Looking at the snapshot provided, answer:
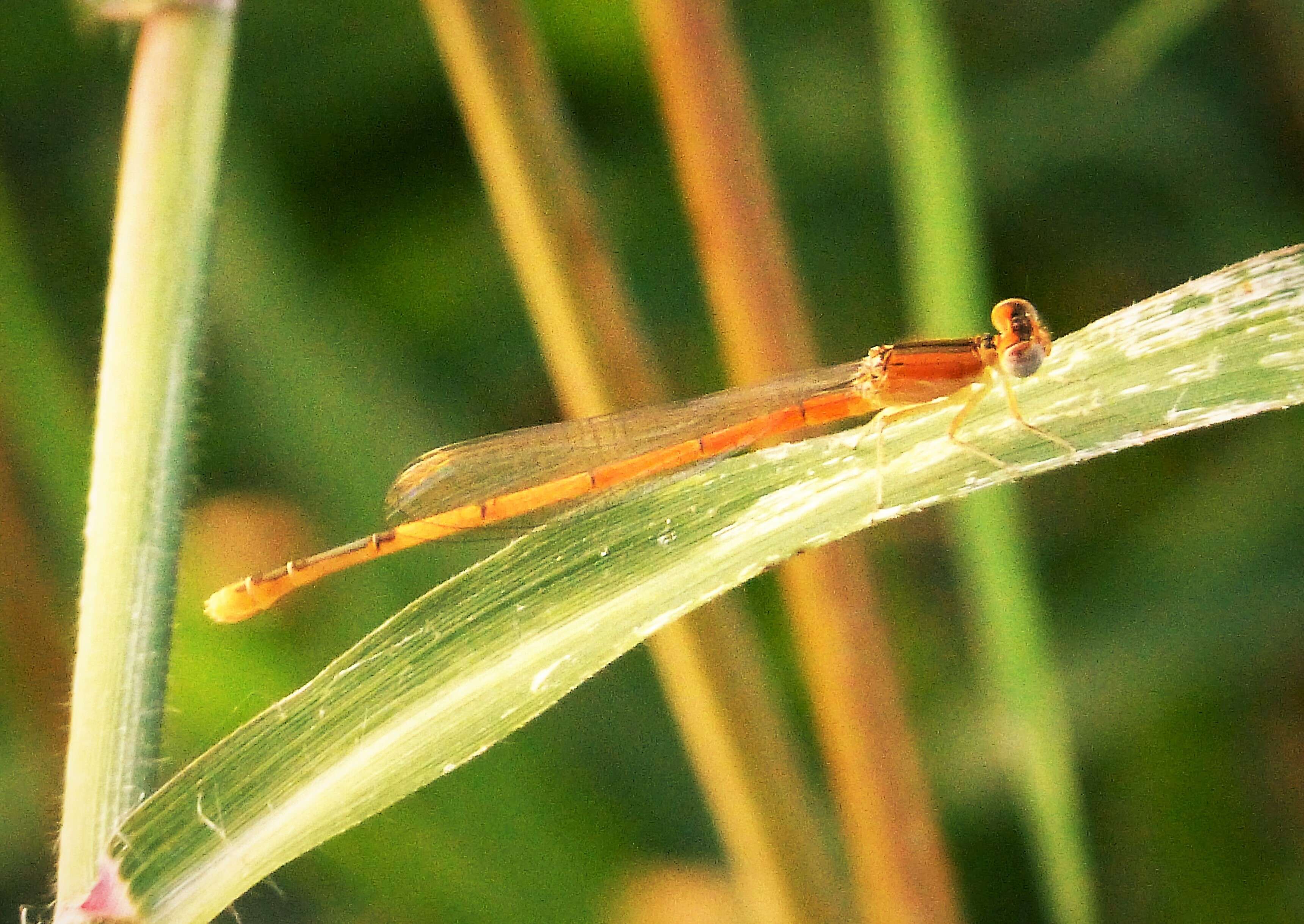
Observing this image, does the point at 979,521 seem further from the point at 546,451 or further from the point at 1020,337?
the point at 546,451

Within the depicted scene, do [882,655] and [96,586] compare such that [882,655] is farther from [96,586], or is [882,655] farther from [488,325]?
[488,325]

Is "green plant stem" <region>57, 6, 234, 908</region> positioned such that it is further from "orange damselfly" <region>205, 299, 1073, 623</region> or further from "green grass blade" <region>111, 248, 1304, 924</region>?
"orange damselfly" <region>205, 299, 1073, 623</region>

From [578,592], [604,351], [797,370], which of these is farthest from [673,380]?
[578,592]

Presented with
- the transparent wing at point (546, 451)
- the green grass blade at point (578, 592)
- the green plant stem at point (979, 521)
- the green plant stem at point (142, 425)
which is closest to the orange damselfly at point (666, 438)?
the transparent wing at point (546, 451)

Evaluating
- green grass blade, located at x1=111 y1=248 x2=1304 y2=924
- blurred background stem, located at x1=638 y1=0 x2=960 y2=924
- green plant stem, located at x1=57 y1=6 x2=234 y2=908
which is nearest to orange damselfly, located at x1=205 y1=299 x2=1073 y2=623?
blurred background stem, located at x1=638 y1=0 x2=960 y2=924

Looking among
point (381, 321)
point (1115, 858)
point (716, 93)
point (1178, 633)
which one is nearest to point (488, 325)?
point (381, 321)
